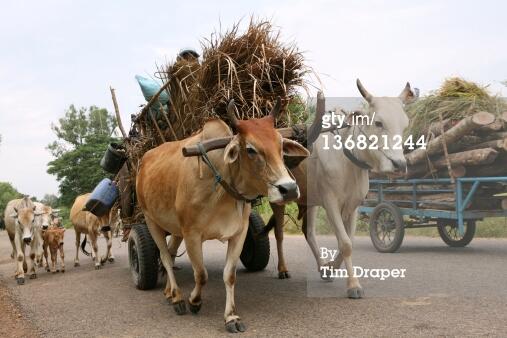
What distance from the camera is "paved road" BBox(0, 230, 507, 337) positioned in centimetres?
430

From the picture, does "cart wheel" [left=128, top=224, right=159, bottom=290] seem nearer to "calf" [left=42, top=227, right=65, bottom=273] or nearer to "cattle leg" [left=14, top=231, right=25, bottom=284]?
"cattle leg" [left=14, top=231, right=25, bottom=284]

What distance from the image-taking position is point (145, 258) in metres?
6.08

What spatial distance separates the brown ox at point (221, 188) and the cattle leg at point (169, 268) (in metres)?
0.01

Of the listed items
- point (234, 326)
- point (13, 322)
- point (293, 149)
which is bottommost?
point (13, 322)

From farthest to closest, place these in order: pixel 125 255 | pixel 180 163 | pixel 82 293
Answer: pixel 125 255 → pixel 82 293 → pixel 180 163

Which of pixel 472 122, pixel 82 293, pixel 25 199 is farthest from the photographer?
pixel 25 199

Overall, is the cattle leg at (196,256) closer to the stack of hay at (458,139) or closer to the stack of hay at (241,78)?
the stack of hay at (241,78)

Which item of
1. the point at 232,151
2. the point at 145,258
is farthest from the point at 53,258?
the point at 232,151

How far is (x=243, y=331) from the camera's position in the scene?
4293 millimetres

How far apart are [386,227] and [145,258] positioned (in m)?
4.31

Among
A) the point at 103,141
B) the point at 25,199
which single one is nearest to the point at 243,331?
the point at 25,199

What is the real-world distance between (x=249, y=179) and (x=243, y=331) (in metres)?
1.26

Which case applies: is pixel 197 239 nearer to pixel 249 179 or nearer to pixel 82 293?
pixel 249 179

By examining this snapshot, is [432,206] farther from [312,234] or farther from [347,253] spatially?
[347,253]
